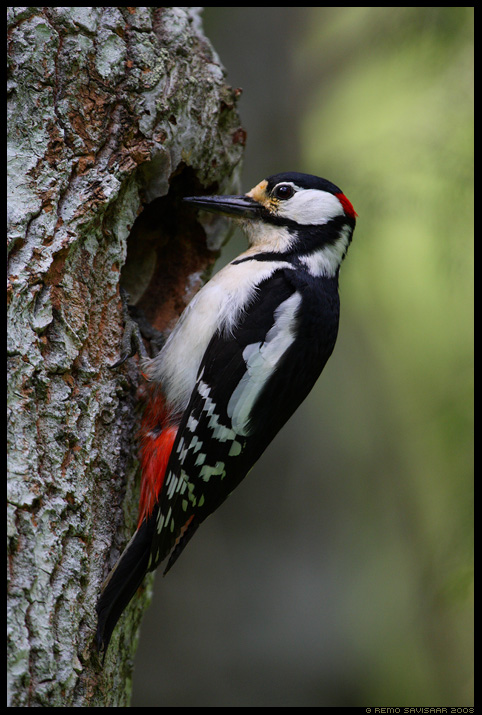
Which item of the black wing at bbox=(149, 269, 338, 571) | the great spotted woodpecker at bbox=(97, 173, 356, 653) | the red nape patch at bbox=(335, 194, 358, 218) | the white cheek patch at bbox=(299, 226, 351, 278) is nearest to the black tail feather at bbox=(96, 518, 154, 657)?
the great spotted woodpecker at bbox=(97, 173, 356, 653)

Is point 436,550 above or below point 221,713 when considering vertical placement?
above

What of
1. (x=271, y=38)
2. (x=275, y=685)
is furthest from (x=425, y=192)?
(x=275, y=685)

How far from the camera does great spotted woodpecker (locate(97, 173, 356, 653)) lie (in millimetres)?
2033

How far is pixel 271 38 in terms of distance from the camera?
3.81m

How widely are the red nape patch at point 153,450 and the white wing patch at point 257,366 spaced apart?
228 millimetres

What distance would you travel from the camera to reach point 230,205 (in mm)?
2424

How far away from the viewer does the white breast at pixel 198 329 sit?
2.19 meters

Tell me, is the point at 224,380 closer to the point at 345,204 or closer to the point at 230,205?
the point at 230,205

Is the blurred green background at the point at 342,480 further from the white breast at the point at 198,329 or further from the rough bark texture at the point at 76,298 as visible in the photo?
the rough bark texture at the point at 76,298

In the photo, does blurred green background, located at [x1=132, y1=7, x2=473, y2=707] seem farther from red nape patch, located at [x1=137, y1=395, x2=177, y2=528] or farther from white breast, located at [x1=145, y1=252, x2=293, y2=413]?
red nape patch, located at [x1=137, y1=395, x2=177, y2=528]

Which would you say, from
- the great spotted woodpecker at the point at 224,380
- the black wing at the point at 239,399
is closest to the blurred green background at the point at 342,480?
the great spotted woodpecker at the point at 224,380

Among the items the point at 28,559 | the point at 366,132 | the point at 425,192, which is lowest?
the point at 28,559

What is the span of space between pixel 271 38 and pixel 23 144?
2.49 meters
